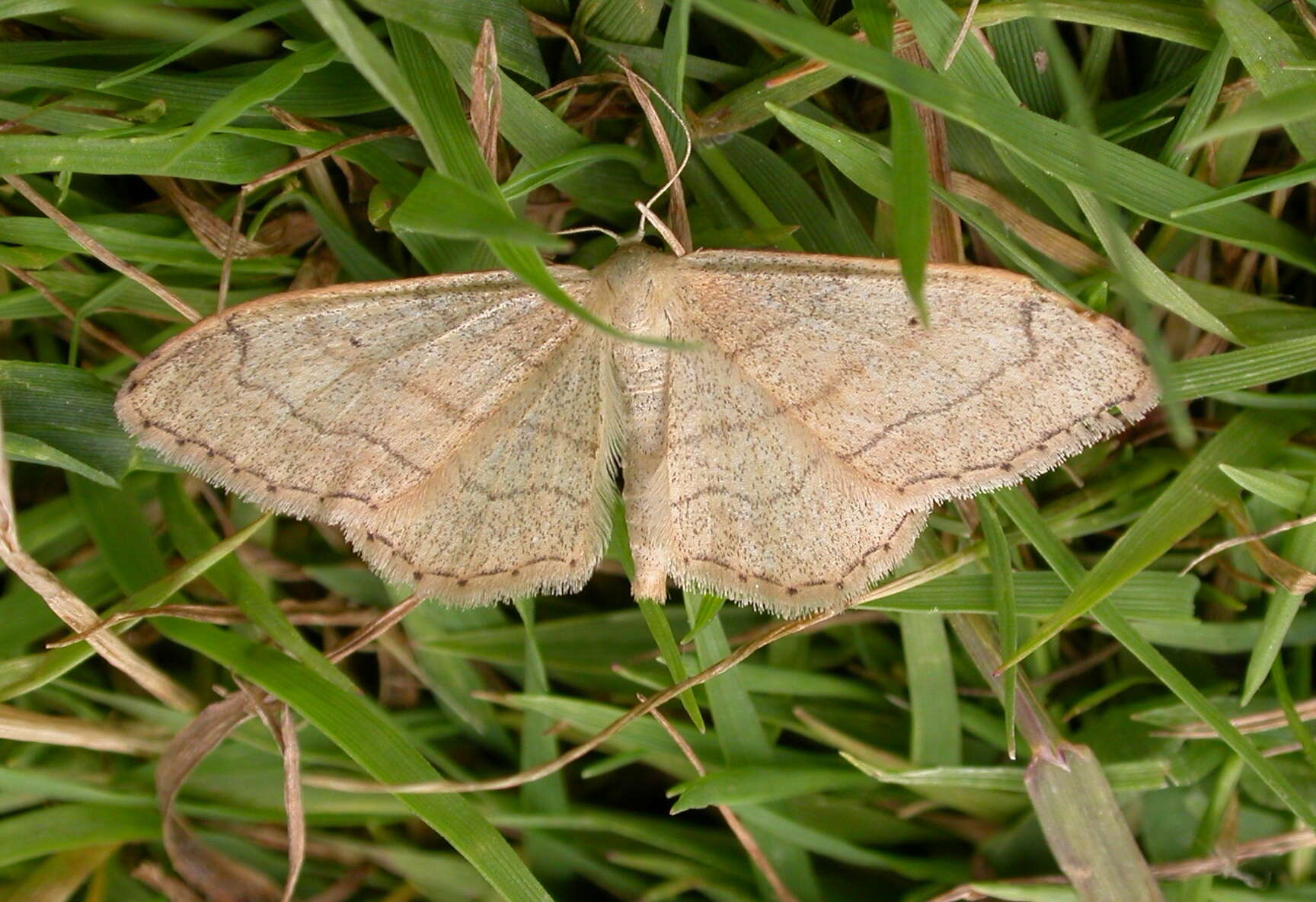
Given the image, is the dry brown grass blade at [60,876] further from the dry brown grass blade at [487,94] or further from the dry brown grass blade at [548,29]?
the dry brown grass blade at [548,29]

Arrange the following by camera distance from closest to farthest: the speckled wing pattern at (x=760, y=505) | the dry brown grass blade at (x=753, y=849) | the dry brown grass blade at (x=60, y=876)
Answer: the speckled wing pattern at (x=760, y=505) → the dry brown grass blade at (x=753, y=849) → the dry brown grass blade at (x=60, y=876)

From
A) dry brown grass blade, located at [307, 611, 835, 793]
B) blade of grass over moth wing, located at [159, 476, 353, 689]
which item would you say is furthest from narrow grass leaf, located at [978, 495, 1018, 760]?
blade of grass over moth wing, located at [159, 476, 353, 689]

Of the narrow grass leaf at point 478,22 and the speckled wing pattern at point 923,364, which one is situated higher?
the narrow grass leaf at point 478,22

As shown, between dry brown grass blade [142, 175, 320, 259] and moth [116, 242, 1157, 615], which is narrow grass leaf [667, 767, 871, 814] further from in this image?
dry brown grass blade [142, 175, 320, 259]

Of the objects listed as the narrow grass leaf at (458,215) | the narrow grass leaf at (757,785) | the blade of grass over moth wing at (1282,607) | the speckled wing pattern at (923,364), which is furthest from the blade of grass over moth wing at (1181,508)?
the narrow grass leaf at (458,215)

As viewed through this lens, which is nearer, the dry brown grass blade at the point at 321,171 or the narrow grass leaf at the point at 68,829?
the dry brown grass blade at the point at 321,171

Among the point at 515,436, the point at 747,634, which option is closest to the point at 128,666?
the point at 515,436
